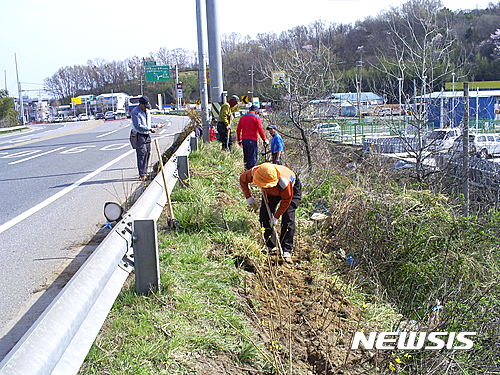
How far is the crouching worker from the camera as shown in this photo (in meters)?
5.66

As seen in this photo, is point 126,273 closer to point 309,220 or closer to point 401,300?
point 401,300

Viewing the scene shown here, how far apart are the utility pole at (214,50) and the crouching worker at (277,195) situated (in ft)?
30.2

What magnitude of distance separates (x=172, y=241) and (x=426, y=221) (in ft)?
11.5

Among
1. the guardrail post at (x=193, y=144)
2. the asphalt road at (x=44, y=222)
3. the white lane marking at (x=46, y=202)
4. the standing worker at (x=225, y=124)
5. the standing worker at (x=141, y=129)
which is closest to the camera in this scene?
the asphalt road at (x=44, y=222)

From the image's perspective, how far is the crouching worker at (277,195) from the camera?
566 cm

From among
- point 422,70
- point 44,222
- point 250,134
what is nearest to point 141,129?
point 250,134

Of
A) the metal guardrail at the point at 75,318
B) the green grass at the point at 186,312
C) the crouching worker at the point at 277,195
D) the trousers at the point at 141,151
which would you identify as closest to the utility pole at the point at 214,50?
the trousers at the point at 141,151

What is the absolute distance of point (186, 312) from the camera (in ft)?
12.1

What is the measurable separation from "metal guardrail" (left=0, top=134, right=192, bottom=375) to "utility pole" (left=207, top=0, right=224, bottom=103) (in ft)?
38.4

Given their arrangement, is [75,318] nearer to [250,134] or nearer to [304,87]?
[250,134]

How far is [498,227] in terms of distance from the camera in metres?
6.77

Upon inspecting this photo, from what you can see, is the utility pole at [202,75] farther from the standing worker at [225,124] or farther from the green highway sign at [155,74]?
the green highway sign at [155,74]

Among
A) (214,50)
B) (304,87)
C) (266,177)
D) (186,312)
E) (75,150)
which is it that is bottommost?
(186,312)

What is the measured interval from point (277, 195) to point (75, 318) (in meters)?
4.15
